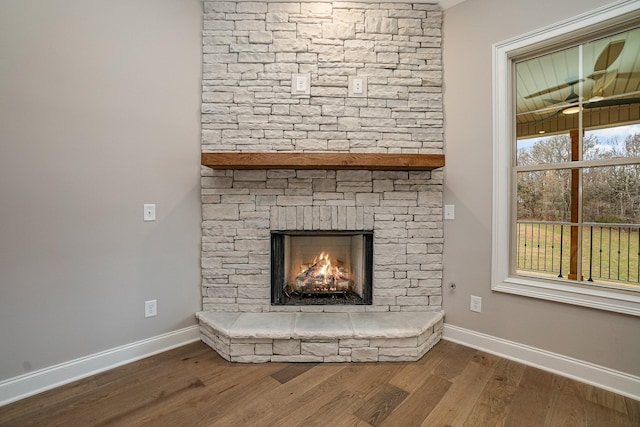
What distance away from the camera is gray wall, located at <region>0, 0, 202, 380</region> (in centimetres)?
150

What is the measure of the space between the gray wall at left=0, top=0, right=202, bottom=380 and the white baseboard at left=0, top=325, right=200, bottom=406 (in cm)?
5

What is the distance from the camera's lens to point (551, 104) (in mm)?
1909

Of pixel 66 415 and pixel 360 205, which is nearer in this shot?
pixel 66 415

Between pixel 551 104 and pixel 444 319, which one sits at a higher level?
pixel 551 104

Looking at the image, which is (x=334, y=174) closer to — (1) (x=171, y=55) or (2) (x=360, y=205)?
(2) (x=360, y=205)

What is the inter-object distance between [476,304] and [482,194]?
0.88 m

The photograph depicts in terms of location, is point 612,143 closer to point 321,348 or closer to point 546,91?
point 546,91

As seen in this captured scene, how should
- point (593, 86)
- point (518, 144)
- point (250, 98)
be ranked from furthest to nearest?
point (250, 98), point (518, 144), point (593, 86)

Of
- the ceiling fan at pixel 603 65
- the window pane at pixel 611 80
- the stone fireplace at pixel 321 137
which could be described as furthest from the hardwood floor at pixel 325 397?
the ceiling fan at pixel 603 65

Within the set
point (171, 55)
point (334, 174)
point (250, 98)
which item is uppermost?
point (171, 55)

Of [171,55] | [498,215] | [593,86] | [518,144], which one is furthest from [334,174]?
[593,86]

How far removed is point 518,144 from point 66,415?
11.0 feet

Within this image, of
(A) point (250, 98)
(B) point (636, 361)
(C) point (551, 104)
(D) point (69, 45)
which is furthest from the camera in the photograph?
(A) point (250, 98)

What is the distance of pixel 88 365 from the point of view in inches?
67.3
